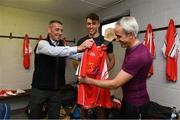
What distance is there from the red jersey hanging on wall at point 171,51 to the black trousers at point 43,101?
151 cm

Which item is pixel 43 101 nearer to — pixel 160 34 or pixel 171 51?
pixel 171 51

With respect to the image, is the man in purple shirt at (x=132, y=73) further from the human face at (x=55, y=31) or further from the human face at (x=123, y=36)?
the human face at (x=55, y=31)

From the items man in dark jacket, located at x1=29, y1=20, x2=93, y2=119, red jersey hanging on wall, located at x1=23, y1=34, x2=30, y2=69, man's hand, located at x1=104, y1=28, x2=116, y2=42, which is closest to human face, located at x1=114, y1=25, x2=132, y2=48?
man's hand, located at x1=104, y1=28, x2=116, y2=42

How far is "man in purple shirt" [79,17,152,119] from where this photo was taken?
1.25 metres

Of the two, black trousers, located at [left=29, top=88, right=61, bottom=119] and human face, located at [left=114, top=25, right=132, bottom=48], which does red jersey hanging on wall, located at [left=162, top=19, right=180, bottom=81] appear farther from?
black trousers, located at [left=29, top=88, right=61, bottom=119]

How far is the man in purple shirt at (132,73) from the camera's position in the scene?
1.25 m

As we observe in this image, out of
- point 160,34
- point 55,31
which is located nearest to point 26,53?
point 55,31

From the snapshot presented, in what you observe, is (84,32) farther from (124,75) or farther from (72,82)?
(124,75)

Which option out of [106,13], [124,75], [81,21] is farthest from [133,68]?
[81,21]

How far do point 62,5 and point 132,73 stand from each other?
2879 millimetres

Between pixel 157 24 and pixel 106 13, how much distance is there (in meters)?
1.42

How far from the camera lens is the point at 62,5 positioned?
3.69 m

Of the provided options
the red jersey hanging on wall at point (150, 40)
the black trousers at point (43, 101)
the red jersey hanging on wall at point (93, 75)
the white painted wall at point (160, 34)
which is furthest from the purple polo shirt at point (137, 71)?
the red jersey hanging on wall at point (150, 40)

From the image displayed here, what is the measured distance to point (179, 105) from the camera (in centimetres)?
237
